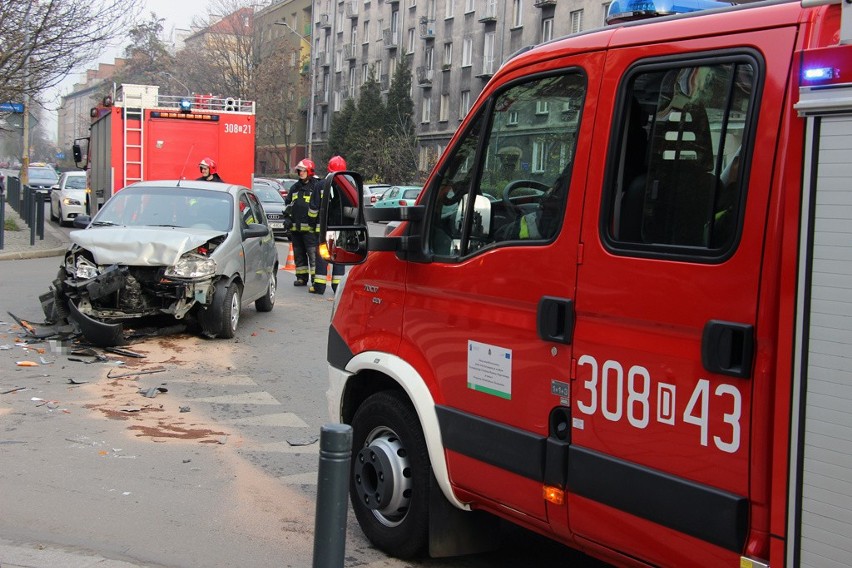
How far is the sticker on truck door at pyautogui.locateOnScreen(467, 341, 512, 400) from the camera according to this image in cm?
384

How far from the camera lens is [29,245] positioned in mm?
20781

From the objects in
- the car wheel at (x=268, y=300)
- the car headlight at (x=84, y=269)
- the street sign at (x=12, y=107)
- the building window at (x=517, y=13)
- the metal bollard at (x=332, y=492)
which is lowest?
the car wheel at (x=268, y=300)

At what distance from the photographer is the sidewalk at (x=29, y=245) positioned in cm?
1895

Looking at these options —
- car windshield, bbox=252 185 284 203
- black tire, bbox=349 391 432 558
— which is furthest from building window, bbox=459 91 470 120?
black tire, bbox=349 391 432 558

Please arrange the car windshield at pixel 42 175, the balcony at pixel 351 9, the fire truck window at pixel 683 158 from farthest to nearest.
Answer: the balcony at pixel 351 9, the car windshield at pixel 42 175, the fire truck window at pixel 683 158

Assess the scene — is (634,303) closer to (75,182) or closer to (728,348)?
(728,348)

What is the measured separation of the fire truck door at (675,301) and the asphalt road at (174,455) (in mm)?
1676

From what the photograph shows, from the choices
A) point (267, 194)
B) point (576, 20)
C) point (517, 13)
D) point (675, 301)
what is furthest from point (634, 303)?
point (517, 13)

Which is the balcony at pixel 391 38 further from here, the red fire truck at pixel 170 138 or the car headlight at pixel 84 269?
the car headlight at pixel 84 269

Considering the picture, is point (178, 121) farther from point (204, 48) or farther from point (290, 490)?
point (204, 48)

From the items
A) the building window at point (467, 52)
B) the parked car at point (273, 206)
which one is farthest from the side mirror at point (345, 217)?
the building window at point (467, 52)

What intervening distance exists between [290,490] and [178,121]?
14649 millimetres

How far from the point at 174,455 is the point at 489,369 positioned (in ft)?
10.5

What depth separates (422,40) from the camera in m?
58.8
